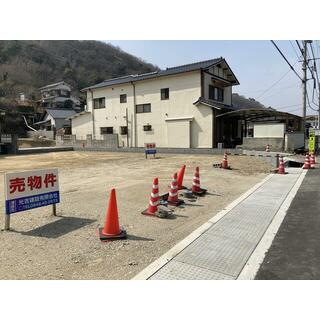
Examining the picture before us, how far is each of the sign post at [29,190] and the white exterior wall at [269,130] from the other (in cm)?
1812

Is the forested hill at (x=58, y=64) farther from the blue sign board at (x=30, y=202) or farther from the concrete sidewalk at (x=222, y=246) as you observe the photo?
the concrete sidewalk at (x=222, y=246)

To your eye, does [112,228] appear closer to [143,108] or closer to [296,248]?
[296,248]

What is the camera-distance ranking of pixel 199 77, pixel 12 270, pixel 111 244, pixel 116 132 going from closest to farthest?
1. pixel 12 270
2. pixel 111 244
3. pixel 199 77
4. pixel 116 132

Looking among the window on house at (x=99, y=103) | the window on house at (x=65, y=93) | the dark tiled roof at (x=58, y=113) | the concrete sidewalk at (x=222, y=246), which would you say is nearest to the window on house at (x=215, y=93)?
Result: the window on house at (x=99, y=103)

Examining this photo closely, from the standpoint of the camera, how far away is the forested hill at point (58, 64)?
66.7 m

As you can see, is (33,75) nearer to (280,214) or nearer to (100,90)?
(100,90)

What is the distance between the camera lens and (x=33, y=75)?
70.9 m

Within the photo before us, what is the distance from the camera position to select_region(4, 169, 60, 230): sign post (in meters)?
4.86

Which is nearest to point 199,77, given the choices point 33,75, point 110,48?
point 33,75

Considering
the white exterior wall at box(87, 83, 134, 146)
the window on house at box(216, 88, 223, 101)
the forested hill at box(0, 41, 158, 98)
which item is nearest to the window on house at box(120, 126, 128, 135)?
the white exterior wall at box(87, 83, 134, 146)

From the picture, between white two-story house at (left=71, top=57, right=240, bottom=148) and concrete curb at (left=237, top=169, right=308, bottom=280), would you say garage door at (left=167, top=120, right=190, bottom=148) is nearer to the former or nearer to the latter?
white two-story house at (left=71, top=57, right=240, bottom=148)

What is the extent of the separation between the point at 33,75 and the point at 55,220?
2953 inches

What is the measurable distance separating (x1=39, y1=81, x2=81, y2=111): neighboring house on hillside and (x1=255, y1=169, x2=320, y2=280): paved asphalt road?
56464 mm

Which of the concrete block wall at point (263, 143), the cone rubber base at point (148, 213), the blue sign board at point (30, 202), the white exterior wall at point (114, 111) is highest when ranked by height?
the white exterior wall at point (114, 111)
